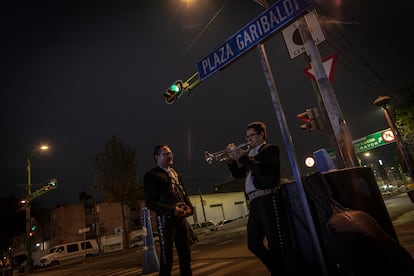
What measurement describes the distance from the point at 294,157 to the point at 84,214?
4240cm

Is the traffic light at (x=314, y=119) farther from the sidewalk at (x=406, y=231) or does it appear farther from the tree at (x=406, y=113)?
the tree at (x=406, y=113)

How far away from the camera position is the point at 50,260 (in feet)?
75.4

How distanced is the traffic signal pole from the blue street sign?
6.30 feet

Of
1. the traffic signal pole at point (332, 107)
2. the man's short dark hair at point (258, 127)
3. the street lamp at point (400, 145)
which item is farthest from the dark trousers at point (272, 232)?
the street lamp at point (400, 145)

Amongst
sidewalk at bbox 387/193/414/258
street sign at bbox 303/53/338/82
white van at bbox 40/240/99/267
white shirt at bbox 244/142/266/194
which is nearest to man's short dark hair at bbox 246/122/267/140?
white shirt at bbox 244/142/266/194

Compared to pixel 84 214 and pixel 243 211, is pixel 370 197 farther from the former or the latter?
pixel 243 211

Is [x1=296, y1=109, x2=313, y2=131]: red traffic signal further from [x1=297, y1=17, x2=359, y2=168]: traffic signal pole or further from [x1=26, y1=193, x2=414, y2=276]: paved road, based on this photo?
[x1=26, y1=193, x2=414, y2=276]: paved road

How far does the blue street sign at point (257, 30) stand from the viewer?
9.47ft

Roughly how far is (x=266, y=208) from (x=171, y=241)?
1174mm

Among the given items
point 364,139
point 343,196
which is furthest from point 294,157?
point 364,139

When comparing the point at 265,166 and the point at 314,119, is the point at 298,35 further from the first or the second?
the point at 265,166

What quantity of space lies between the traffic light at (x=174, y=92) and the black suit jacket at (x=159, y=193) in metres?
4.00

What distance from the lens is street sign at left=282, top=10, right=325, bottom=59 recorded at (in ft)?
16.0

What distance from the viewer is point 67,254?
23.6 m
